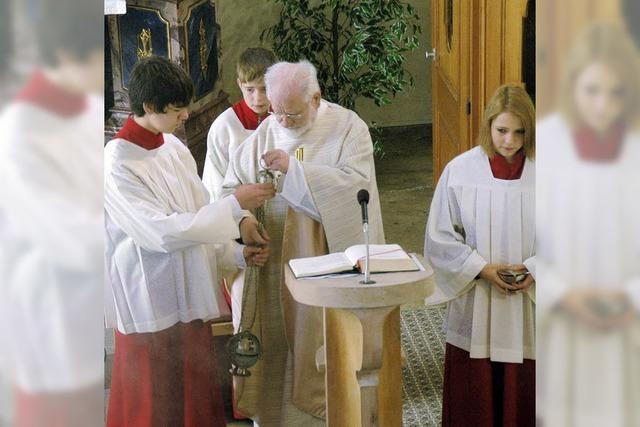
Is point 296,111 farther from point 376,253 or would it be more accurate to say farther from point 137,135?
point 376,253

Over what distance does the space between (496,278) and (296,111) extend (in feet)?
2.78

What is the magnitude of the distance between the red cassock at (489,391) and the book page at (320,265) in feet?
2.56

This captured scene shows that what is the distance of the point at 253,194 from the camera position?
363cm

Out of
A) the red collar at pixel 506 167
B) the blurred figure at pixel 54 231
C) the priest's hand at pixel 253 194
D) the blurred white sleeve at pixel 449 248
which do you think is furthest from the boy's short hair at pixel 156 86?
the blurred figure at pixel 54 231

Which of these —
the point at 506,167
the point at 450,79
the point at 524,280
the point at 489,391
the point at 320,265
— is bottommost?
the point at 489,391

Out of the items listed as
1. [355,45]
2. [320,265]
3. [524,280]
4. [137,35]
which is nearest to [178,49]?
[137,35]

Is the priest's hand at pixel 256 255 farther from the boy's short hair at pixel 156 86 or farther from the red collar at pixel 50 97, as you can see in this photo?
the red collar at pixel 50 97

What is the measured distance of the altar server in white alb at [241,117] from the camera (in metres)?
3.74

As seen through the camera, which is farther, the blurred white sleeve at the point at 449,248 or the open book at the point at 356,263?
the blurred white sleeve at the point at 449,248

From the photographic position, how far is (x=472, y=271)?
3.60 meters

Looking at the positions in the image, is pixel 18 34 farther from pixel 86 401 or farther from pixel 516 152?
pixel 516 152

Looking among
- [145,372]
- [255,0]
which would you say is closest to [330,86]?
[255,0]

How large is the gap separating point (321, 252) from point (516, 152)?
741mm

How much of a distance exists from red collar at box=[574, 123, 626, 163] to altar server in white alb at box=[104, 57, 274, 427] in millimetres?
1938
